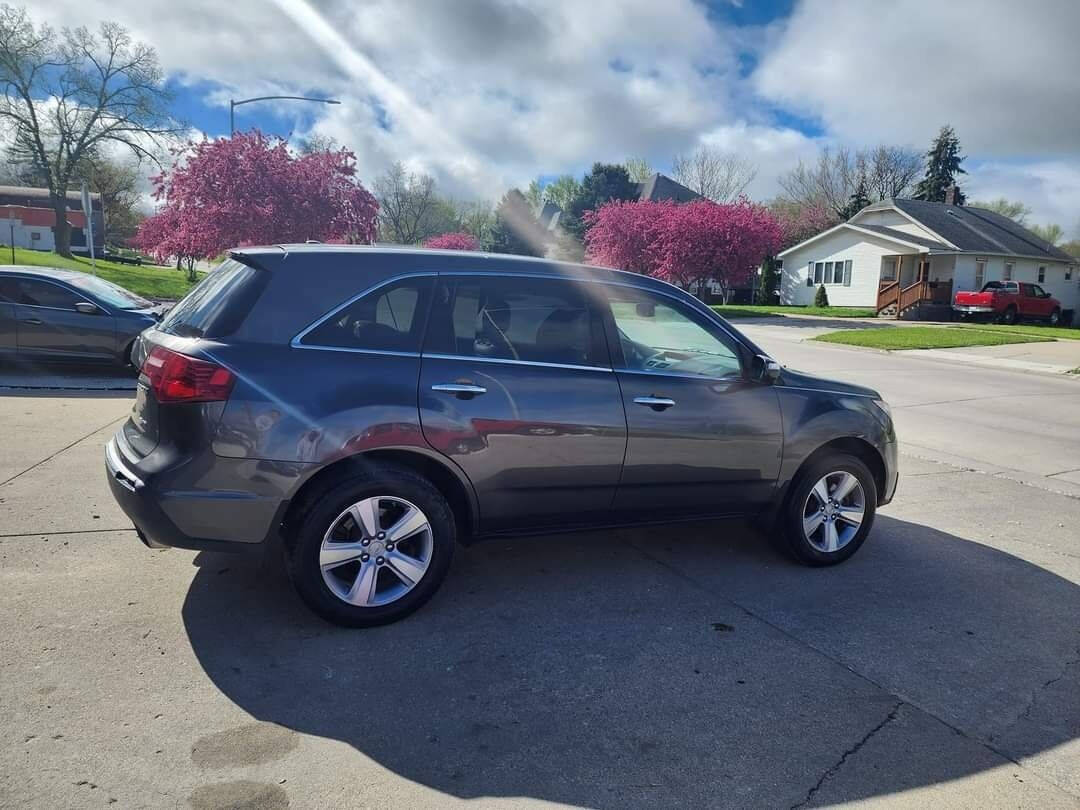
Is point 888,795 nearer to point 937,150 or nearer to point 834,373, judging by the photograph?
point 834,373

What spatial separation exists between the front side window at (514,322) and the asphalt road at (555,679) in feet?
4.30

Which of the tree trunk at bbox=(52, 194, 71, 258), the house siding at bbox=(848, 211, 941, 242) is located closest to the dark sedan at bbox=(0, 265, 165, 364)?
the house siding at bbox=(848, 211, 941, 242)

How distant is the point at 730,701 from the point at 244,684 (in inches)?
78.8

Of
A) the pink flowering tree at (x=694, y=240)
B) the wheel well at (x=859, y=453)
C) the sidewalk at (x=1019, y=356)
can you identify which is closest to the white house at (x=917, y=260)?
the pink flowering tree at (x=694, y=240)

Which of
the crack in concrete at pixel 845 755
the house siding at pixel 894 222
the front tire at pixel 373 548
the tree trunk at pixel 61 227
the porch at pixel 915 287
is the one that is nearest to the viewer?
the crack in concrete at pixel 845 755

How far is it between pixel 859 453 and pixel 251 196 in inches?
970

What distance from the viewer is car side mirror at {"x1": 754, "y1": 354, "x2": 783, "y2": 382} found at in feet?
14.4

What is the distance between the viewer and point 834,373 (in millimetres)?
14898

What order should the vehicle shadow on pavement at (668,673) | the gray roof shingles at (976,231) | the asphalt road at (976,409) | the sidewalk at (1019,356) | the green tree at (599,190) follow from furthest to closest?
the green tree at (599,190), the gray roof shingles at (976,231), the sidewalk at (1019,356), the asphalt road at (976,409), the vehicle shadow on pavement at (668,673)

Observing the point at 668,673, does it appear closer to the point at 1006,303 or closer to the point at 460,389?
the point at 460,389

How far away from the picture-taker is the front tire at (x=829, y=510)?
15.1ft

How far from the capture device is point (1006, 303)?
34250mm

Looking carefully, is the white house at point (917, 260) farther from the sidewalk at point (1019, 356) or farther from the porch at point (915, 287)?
the sidewalk at point (1019, 356)

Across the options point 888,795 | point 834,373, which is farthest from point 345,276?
point 834,373
